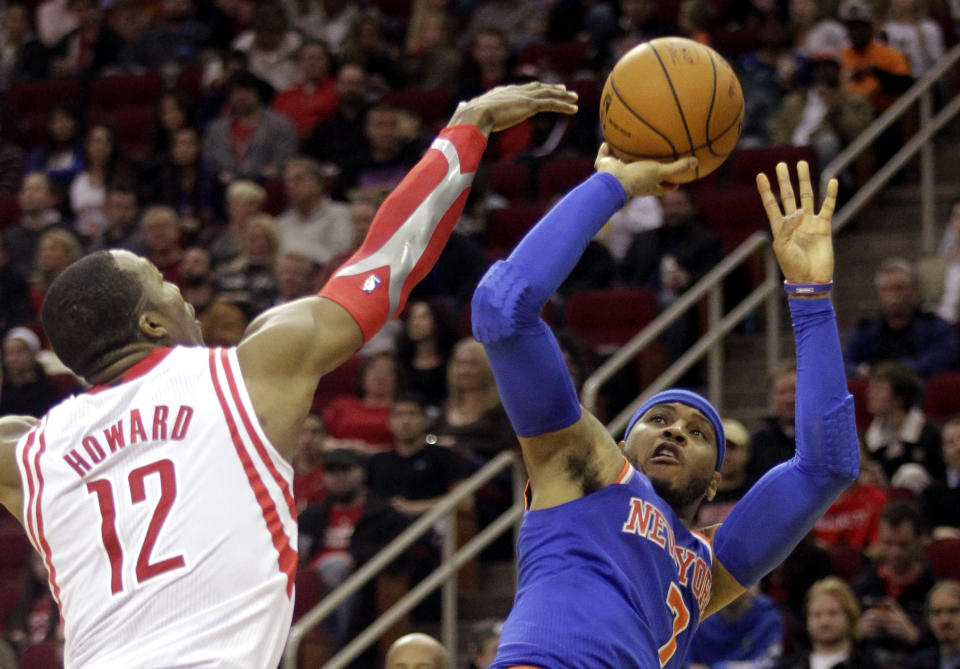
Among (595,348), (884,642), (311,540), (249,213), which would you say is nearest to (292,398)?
(884,642)

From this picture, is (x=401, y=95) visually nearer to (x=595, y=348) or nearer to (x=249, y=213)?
(x=249, y=213)

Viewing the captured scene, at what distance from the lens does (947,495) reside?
7.09m

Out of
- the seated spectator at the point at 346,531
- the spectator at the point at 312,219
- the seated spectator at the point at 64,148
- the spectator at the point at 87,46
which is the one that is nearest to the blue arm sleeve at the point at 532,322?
the seated spectator at the point at 346,531

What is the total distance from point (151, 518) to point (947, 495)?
519cm

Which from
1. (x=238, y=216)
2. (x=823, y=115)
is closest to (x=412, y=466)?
(x=238, y=216)

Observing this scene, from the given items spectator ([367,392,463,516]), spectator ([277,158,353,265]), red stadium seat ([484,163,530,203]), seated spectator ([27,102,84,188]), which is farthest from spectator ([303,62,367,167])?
spectator ([367,392,463,516])

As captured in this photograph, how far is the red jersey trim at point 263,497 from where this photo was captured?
9.14 feet

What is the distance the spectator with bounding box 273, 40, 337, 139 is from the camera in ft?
38.5

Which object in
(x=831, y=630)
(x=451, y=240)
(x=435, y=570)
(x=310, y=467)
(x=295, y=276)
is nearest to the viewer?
(x=831, y=630)

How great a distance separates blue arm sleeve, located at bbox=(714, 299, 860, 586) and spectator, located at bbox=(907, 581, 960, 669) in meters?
2.58

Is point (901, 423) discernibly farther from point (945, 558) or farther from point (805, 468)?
point (805, 468)

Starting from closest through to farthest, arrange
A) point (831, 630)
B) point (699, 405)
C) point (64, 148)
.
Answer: point (699, 405), point (831, 630), point (64, 148)

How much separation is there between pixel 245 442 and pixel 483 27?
31.2 feet

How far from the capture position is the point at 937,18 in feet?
35.0
